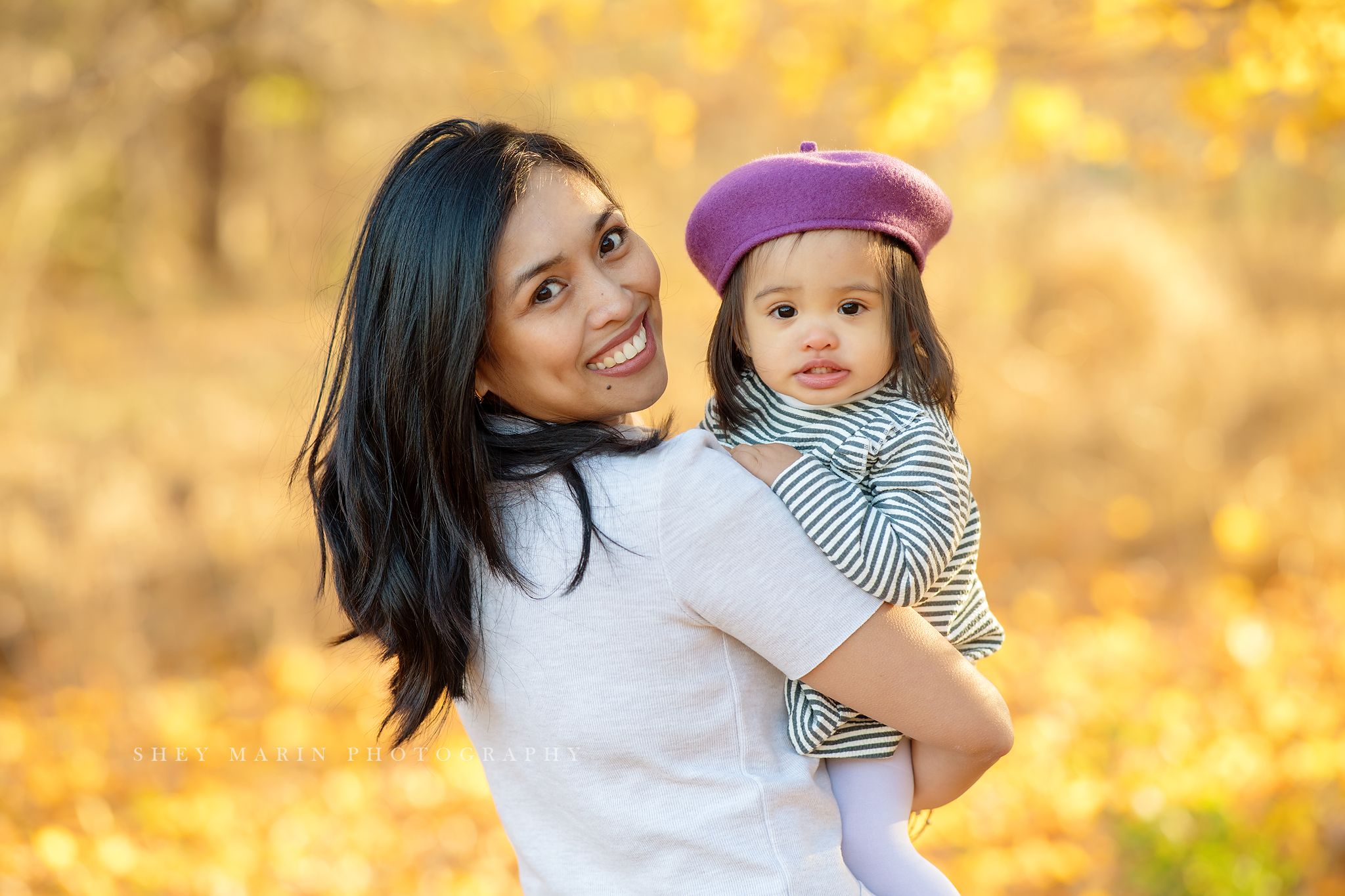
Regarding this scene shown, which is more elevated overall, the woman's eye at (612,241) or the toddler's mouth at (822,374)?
the woman's eye at (612,241)

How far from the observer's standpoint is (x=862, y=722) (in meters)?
1.48

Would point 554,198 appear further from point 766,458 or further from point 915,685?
point 915,685

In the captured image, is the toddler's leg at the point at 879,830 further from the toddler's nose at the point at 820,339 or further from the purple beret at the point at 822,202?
the purple beret at the point at 822,202

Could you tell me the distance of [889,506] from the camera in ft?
4.61

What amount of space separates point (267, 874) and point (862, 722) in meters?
3.44

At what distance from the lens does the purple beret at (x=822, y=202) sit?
1513mm

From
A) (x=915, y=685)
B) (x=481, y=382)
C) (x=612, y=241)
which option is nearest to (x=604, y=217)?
(x=612, y=241)

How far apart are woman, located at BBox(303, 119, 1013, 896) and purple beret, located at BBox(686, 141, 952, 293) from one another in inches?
6.1

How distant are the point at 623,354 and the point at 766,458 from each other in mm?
322

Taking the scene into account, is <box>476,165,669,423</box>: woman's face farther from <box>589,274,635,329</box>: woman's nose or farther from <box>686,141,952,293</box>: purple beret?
<box>686,141,952,293</box>: purple beret

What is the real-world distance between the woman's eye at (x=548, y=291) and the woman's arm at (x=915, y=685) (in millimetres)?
655

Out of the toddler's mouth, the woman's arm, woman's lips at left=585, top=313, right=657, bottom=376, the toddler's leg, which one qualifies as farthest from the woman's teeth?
the toddler's leg

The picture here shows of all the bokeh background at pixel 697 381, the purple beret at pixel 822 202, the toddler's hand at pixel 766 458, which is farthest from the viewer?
the bokeh background at pixel 697 381

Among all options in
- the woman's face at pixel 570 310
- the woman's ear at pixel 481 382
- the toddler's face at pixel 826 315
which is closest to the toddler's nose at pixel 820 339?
the toddler's face at pixel 826 315
